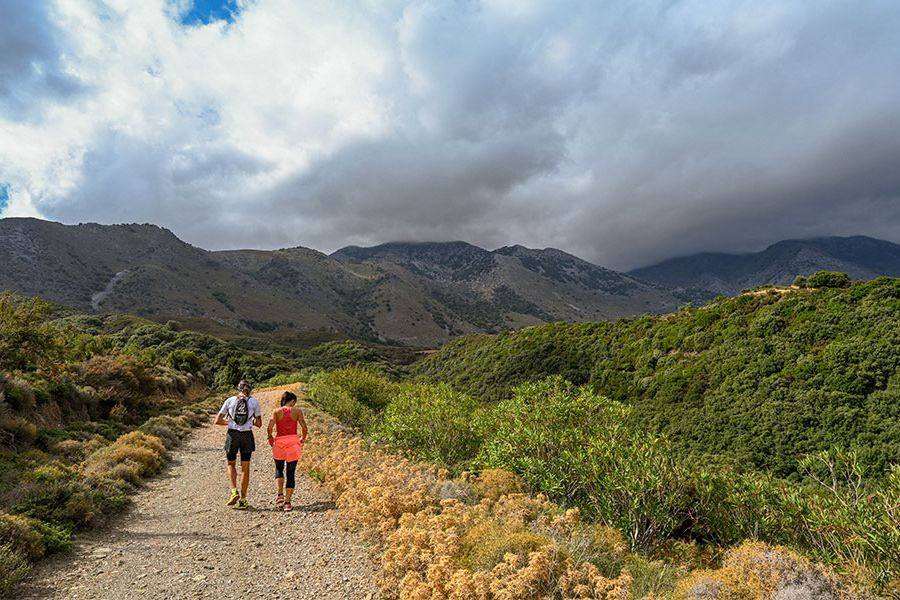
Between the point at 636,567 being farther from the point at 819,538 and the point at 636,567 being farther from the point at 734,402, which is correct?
the point at 734,402

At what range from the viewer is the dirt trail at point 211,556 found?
573 centimetres

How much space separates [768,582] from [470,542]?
11.4 ft

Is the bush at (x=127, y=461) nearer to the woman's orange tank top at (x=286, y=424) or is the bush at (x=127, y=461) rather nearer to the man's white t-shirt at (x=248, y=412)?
the man's white t-shirt at (x=248, y=412)

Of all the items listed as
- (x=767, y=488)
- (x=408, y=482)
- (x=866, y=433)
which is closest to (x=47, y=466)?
(x=408, y=482)

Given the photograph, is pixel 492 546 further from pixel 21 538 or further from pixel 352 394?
pixel 352 394

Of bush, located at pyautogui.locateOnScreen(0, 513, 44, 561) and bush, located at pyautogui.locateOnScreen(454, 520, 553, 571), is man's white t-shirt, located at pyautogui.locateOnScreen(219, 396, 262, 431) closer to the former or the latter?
bush, located at pyautogui.locateOnScreen(0, 513, 44, 561)

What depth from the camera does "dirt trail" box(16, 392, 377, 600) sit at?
5.73 meters

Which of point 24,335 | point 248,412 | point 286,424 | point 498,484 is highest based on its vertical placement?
point 24,335

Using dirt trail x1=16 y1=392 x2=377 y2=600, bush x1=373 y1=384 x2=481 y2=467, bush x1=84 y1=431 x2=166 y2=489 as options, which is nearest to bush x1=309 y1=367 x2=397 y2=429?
bush x1=373 y1=384 x2=481 y2=467

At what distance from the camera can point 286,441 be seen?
909 centimetres

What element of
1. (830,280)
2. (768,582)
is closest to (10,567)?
(768,582)

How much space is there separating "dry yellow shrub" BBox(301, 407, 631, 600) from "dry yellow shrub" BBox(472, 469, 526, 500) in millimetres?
33

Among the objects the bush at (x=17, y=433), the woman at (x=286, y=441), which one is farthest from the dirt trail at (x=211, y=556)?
the bush at (x=17, y=433)

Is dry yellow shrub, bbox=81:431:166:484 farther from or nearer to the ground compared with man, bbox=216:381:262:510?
nearer to the ground
